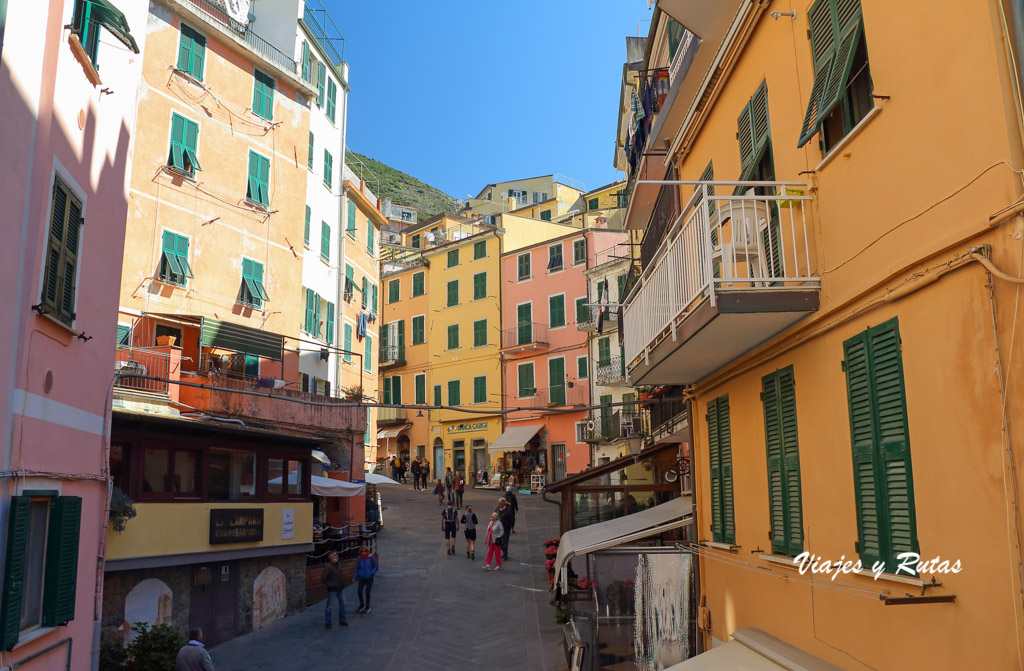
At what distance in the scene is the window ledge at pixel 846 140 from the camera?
608cm

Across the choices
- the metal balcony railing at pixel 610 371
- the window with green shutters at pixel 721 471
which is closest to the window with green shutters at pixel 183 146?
the window with green shutters at pixel 721 471

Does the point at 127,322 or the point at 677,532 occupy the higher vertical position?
the point at 127,322

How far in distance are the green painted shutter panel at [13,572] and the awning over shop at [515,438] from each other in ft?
117

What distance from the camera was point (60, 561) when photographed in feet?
29.0

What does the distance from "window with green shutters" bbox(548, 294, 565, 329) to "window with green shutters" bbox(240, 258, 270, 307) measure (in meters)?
21.0

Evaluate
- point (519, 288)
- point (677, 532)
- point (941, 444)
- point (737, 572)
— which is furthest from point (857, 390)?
point (519, 288)

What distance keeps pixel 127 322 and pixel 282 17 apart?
13.1 metres

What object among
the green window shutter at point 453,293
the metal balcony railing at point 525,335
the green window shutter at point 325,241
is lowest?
the metal balcony railing at point 525,335

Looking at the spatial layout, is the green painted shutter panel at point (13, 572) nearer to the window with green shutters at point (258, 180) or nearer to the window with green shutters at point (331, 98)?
the window with green shutters at point (258, 180)

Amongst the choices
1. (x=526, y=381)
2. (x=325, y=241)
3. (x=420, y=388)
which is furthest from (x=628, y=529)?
(x=420, y=388)

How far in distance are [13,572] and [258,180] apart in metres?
20.1

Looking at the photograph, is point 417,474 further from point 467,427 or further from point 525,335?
point 525,335

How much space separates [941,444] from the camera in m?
5.25

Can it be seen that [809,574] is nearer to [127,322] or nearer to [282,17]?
[127,322]
